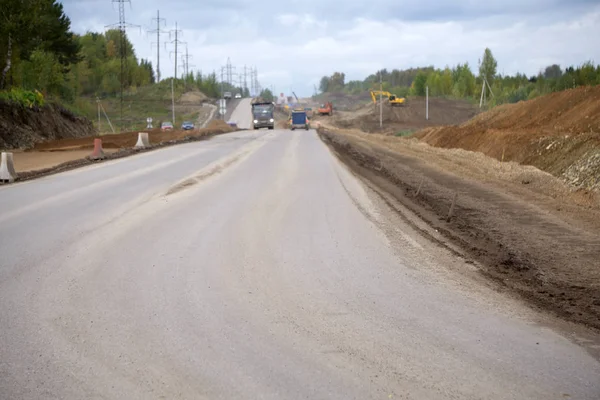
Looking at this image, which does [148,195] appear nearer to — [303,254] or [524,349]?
[303,254]

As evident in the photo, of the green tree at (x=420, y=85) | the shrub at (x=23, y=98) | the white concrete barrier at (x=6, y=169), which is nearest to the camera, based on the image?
the white concrete barrier at (x=6, y=169)

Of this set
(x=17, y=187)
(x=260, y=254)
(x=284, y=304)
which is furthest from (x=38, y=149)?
(x=284, y=304)

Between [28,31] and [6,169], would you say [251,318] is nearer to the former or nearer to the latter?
[6,169]

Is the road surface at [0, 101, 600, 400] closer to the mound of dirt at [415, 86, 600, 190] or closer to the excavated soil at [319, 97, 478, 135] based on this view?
the mound of dirt at [415, 86, 600, 190]

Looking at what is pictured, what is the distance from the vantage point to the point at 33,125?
50594mm

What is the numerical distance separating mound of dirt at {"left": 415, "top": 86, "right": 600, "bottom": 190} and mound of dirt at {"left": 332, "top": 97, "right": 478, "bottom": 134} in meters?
47.8

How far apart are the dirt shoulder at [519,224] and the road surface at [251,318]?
780 millimetres

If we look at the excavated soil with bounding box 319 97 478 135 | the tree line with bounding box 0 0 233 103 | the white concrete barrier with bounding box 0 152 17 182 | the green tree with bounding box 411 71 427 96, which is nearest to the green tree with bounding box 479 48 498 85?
the excavated soil with bounding box 319 97 478 135

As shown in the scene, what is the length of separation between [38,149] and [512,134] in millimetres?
28116

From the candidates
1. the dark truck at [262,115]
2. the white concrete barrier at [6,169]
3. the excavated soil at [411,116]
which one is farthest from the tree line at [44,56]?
the excavated soil at [411,116]

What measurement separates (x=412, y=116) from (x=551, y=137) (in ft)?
251

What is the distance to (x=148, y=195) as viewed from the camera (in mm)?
17125

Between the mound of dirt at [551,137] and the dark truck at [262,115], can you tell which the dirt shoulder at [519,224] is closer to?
the mound of dirt at [551,137]

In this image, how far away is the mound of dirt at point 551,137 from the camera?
21.1 m
